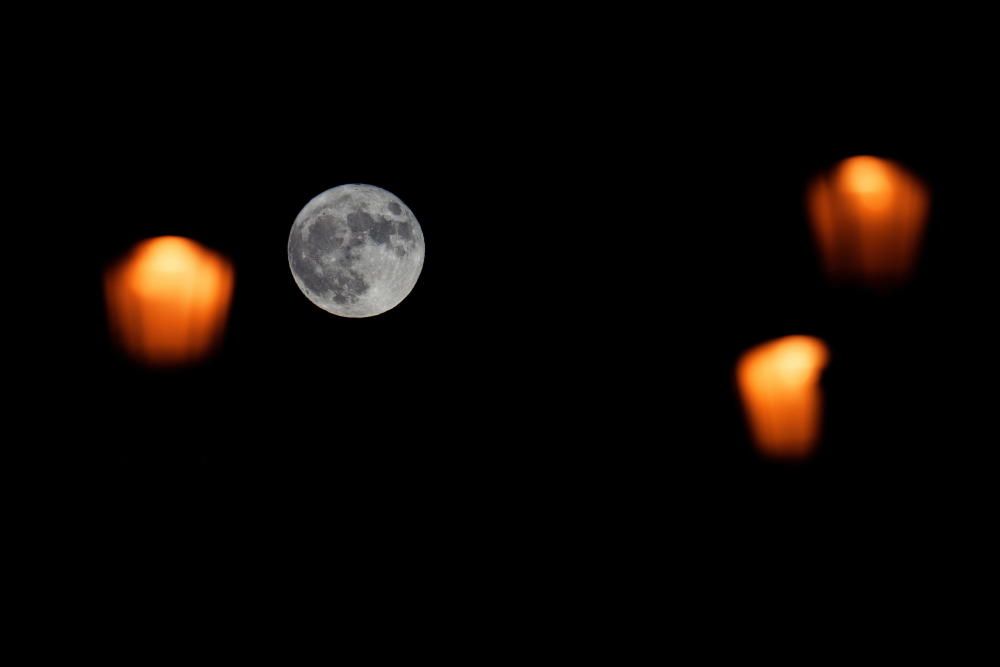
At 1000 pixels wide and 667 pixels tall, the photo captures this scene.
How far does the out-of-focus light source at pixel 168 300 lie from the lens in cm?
320

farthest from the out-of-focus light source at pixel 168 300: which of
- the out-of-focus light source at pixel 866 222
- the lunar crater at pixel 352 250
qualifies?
the out-of-focus light source at pixel 866 222

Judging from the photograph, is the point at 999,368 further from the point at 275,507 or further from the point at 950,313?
the point at 275,507

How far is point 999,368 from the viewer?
11.5 feet

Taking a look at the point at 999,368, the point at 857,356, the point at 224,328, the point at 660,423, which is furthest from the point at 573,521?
the point at 999,368

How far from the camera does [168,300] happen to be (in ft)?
10.6

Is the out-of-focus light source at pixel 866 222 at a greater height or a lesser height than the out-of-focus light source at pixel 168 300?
greater

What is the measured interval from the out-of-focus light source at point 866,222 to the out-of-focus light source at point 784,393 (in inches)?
11.4

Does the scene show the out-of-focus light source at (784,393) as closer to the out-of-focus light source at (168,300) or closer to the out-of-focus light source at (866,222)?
the out-of-focus light source at (866,222)

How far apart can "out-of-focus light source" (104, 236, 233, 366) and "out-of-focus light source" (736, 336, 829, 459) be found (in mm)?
1811

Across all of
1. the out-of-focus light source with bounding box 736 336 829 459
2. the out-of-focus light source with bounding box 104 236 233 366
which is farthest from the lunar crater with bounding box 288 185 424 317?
the out-of-focus light source with bounding box 736 336 829 459

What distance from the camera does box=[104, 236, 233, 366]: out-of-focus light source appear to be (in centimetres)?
320

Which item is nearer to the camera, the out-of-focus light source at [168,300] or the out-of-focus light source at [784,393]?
the out-of-focus light source at [168,300]

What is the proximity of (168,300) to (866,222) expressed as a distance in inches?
93.8

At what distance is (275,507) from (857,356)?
205cm
